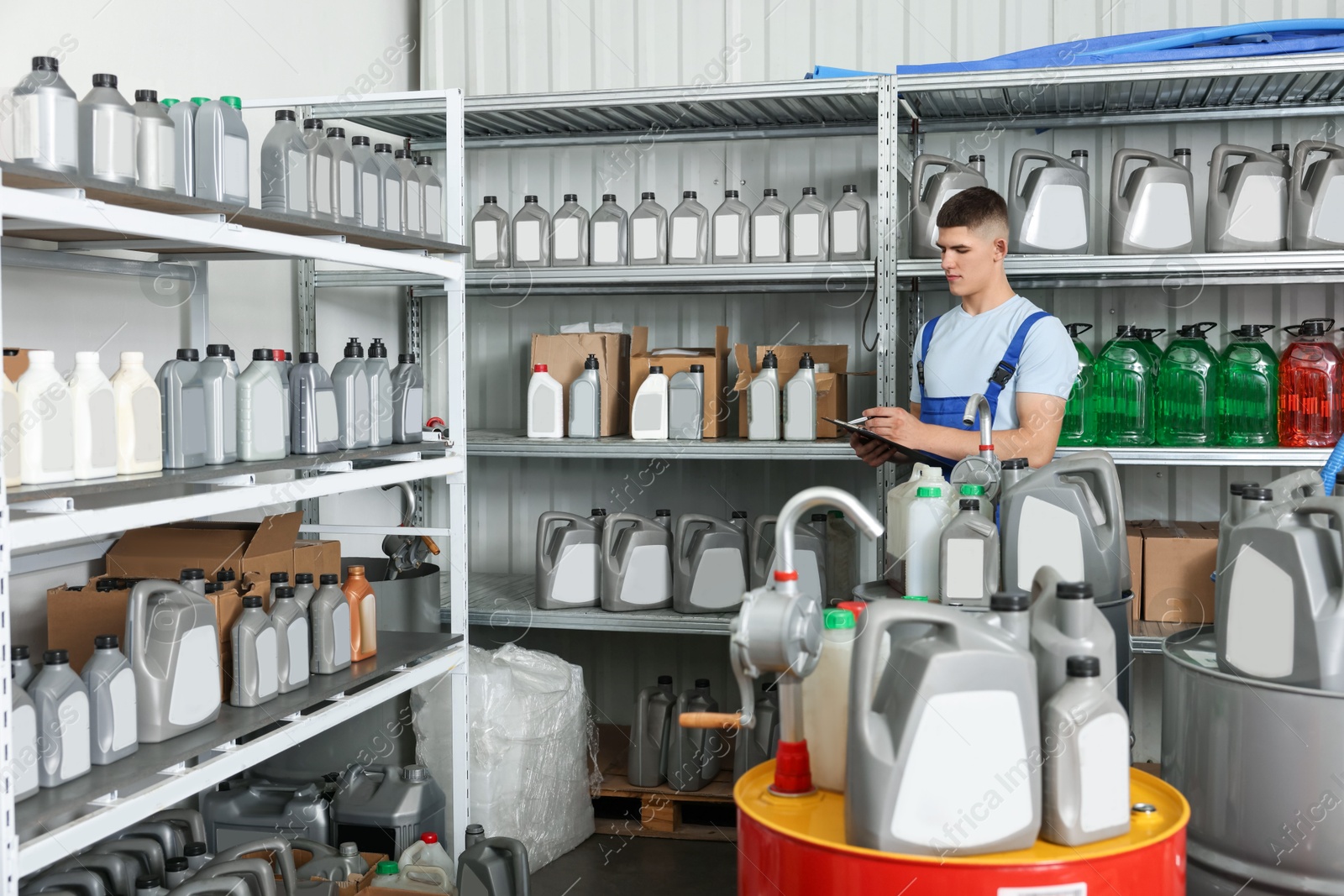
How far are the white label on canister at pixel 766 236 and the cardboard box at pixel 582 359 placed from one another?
1.80ft

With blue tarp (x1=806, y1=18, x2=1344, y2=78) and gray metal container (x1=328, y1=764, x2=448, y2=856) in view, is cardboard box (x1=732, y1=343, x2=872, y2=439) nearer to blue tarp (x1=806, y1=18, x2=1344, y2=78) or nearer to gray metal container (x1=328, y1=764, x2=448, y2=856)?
blue tarp (x1=806, y1=18, x2=1344, y2=78)

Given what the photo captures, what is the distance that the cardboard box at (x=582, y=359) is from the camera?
3.68 meters

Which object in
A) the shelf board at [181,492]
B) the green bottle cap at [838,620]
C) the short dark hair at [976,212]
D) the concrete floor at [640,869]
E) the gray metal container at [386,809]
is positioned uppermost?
the short dark hair at [976,212]

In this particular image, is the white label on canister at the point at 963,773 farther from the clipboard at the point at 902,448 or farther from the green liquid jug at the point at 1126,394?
→ the green liquid jug at the point at 1126,394

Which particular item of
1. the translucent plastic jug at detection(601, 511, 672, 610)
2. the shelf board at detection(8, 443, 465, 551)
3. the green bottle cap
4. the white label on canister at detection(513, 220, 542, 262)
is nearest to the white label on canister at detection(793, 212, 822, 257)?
the white label on canister at detection(513, 220, 542, 262)

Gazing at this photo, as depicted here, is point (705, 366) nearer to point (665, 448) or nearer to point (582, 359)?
point (665, 448)

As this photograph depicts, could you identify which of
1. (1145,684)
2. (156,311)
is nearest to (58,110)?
(156,311)

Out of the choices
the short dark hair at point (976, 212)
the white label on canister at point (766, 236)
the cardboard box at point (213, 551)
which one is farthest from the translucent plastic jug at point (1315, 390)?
the cardboard box at point (213, 551)

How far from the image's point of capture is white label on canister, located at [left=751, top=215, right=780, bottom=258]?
352 cm

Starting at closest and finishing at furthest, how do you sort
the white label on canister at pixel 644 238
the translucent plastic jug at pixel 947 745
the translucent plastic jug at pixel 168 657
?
the translucent plastic jug at pixel 947 745 → the translucent plastic jug at pixel 168 657 → the white label on canister at pixel 644 238

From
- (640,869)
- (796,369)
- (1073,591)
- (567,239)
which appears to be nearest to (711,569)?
(796,369)

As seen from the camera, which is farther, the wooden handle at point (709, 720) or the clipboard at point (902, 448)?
the clipboard at point (902, 448)

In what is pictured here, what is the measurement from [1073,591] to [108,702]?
62.4 inches

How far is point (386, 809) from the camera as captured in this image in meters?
2.96
